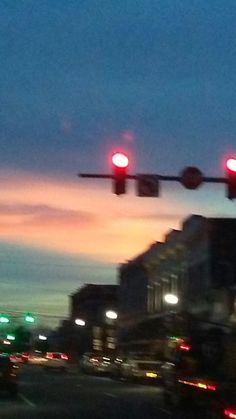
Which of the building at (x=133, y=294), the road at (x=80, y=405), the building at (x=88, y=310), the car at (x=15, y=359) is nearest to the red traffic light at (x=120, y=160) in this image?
the road at (x=80, y=405)

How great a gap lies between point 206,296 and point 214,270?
1587mm

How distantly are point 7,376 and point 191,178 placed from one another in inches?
814

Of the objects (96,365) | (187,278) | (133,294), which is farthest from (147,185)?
(133,294)

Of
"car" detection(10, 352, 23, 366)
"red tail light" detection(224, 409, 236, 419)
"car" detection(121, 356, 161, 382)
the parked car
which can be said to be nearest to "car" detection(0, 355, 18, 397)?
"car" detection(10, 352, 23, 366)

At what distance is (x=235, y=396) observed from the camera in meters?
18.7

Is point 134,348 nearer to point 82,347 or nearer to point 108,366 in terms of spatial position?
point 108,366

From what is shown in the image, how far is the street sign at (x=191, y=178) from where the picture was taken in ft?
62.1

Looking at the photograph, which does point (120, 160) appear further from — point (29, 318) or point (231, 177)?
point (29, 318)

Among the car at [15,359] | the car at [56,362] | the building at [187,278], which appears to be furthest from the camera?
the car at [56,362]

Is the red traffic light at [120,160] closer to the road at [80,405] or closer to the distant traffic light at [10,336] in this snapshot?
the road at [80,405]

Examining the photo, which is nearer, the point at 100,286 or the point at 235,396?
the point at 235,396

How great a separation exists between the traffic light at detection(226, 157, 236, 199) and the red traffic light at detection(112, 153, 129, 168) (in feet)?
6.24

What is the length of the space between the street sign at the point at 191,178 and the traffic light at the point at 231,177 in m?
0.52

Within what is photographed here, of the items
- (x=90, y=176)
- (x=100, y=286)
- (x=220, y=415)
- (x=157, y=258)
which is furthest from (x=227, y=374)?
(x=100, y=286)
